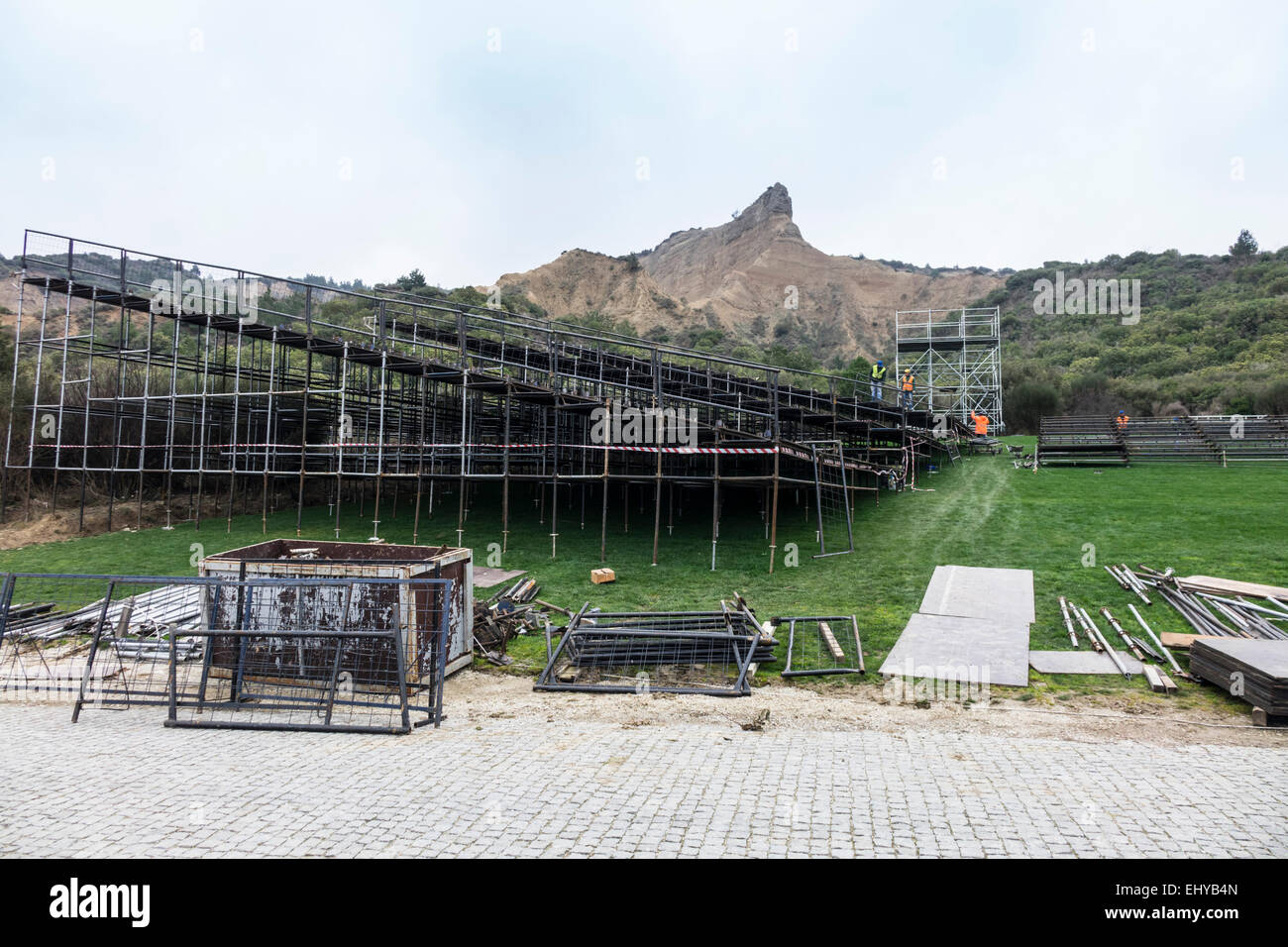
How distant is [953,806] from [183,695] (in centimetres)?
783

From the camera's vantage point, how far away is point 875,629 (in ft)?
32.7

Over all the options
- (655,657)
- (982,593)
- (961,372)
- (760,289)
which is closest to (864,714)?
(655,657)

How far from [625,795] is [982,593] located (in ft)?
28.4

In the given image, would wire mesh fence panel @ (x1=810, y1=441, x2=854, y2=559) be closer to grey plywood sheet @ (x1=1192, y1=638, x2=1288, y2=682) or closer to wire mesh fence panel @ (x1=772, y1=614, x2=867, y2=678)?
wire mesh fence panel @ (x1=772, y1=614, x2=867, y2=678)

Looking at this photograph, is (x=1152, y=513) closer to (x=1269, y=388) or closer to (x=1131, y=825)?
(x=1131, y=825)

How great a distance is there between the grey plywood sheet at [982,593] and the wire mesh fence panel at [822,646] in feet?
5.45

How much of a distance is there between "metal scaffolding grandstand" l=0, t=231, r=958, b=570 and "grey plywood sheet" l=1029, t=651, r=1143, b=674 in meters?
8.09

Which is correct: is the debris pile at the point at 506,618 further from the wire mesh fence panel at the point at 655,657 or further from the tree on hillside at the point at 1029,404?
the tree on hillside at the point at 1029,404

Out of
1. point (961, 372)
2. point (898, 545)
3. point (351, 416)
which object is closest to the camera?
point (898, 545)

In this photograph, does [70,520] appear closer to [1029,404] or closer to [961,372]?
[961,372]

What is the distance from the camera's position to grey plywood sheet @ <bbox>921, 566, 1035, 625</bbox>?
33.4ft

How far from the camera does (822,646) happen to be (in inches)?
373

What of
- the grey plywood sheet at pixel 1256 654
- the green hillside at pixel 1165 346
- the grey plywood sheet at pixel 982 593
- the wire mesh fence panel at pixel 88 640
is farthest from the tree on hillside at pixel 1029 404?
the wire mesh fence panel at pixel 88 640

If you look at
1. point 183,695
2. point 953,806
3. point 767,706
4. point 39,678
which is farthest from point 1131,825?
point 39,678
